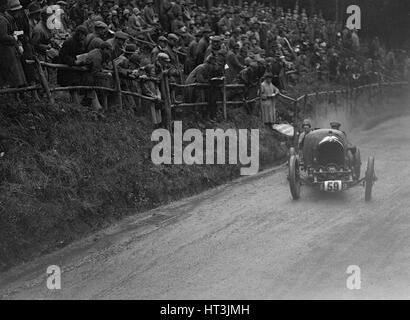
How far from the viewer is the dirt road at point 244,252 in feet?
27.9

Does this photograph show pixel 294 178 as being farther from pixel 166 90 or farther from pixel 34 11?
pixel 34 11

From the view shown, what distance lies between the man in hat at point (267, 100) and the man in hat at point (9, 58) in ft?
30.2

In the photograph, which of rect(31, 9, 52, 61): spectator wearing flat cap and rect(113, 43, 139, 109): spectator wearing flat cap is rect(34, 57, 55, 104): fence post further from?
rect(113, 43, 139, 109): spectator wearing flat cap

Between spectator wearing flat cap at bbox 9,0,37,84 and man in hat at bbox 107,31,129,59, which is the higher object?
spectator wearing flat cap at bbox 9,0,37,84

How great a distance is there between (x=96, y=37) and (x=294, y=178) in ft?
14.3

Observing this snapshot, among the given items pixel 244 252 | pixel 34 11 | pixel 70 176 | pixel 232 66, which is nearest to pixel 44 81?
pixel 70 176

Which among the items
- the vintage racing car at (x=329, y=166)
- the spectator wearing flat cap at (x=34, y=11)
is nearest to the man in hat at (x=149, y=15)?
the spectator wearing flat cap at (x=34, y=11)

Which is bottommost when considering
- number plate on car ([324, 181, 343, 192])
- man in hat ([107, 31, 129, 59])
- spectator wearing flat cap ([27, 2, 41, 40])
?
number plate on car ([324, 181, 343, 192])

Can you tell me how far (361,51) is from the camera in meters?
34.9

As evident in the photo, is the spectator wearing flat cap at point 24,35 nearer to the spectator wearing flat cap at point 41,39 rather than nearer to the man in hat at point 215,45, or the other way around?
the spectator wearing flat cap at point 41,39

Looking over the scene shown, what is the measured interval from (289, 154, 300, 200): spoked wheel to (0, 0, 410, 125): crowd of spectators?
303cm

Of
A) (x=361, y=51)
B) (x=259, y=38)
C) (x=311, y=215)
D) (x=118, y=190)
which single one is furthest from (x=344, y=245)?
(x=361, y=51)

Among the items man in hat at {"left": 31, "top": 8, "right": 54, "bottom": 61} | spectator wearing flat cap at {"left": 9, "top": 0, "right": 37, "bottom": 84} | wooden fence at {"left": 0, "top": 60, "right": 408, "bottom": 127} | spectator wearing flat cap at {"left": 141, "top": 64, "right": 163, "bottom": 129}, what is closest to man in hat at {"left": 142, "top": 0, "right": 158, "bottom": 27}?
wooden fence at {"left": 0, "top": 60, "right": 408, "bottom": 127}

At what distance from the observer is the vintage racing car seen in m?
13.3
